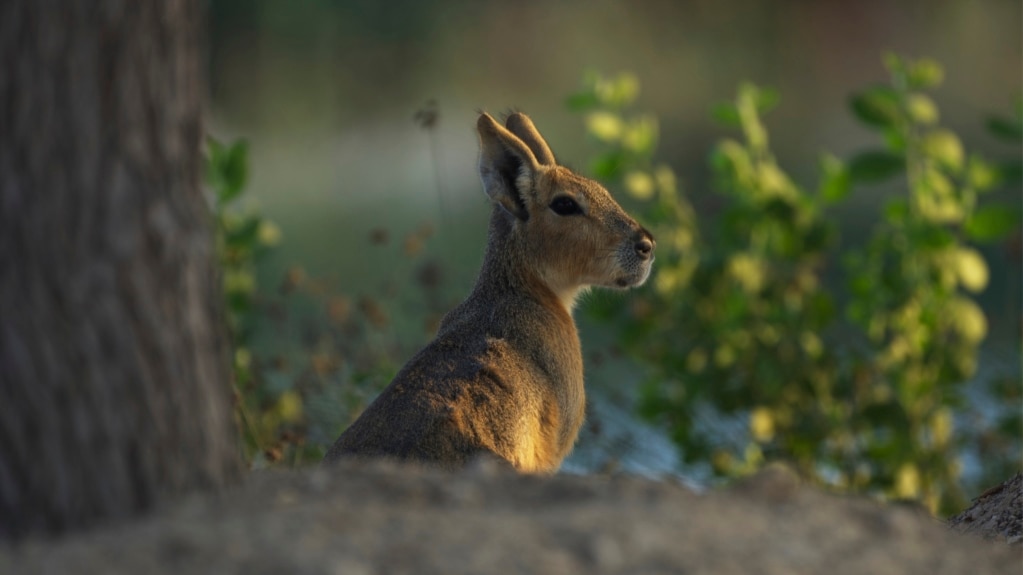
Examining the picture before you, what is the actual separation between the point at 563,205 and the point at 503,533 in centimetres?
253

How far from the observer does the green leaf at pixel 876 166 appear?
253 inches

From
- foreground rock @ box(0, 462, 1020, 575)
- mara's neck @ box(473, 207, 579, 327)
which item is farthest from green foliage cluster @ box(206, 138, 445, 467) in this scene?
foreground rock @ box(0, 462, 1020, 575)

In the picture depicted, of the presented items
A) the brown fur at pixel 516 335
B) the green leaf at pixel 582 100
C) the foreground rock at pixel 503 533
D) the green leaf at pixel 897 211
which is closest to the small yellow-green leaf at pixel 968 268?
the green leaf at pixel 897 211

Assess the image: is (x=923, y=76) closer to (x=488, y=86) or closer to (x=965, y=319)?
(x=965, y=319)

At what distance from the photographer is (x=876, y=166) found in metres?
6.42

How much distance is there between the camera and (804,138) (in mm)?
13375

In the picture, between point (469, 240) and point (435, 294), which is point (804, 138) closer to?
point (469, 240)

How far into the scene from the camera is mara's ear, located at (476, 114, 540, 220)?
15.3 feet

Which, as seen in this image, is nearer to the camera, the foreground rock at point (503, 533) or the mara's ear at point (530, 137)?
the foreground rock at point (503, 533)

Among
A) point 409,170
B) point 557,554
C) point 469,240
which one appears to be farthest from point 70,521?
point 409,170

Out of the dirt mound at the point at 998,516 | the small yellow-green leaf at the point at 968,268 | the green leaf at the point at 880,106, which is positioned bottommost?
the dirt mound at the point at 998,516

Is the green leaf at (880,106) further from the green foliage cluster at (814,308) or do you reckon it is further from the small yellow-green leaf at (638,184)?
the small yellow-green leaf at (638,184)

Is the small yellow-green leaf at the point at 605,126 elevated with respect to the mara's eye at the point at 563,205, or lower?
elevated

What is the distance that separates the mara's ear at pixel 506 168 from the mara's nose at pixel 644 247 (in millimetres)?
425
